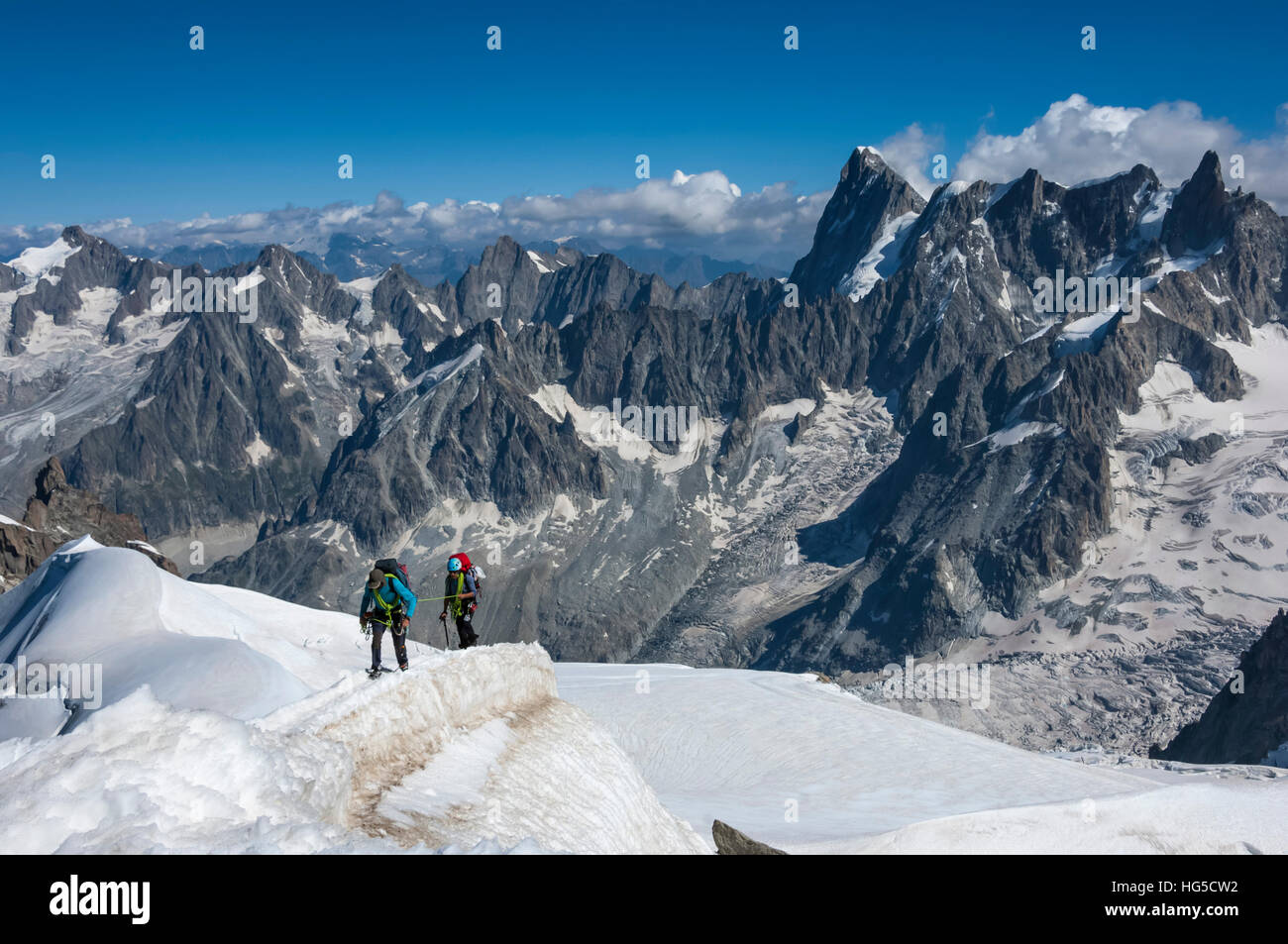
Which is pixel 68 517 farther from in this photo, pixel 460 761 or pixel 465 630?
pixel 460 761

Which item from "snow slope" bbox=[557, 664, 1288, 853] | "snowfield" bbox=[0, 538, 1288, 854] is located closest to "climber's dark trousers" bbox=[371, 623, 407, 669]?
"snowfield" bbox=[0, 538, 1288, 854]

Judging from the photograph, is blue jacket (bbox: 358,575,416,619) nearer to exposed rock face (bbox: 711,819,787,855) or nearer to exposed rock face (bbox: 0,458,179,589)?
exposed rock face (bbox: 711,819,787,855)

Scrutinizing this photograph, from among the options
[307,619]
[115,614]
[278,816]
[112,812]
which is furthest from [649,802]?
[307,619]

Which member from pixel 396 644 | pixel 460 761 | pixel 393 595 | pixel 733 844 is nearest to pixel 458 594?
pixel 393 595

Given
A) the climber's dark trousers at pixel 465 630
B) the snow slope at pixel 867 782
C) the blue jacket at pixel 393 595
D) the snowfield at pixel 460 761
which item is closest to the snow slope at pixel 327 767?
the snowfield at pixel 460 761
